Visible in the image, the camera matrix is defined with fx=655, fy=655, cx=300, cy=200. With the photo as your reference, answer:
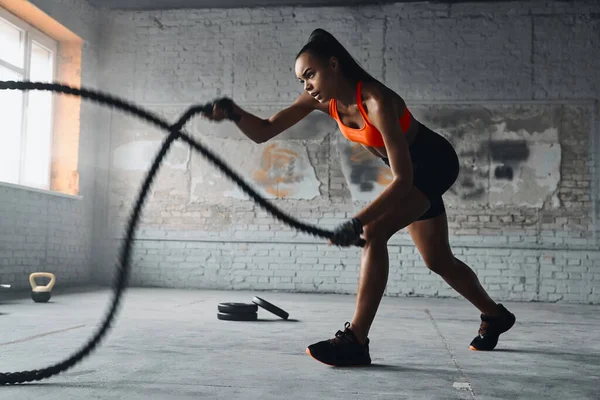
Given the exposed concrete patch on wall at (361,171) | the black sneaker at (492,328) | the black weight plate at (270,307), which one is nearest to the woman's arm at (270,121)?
the black sneaker at (492,328)

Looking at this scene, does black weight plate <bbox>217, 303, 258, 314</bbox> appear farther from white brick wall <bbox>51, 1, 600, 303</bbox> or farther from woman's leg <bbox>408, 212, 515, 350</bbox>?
white brick wall <bbox>51, 1, 600, 303</bbox>

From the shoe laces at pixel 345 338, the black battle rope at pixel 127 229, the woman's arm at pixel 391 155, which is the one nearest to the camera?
the black battle rope at pixel 127 229

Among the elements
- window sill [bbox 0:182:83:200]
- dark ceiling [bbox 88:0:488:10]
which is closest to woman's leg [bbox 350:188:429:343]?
window sill [bbox 0:182:83:200]

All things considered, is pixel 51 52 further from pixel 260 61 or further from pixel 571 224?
pixel 571 224

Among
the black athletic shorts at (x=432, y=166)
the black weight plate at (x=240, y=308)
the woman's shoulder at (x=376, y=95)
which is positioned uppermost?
the woman's shoulder at (x=376, y=95)

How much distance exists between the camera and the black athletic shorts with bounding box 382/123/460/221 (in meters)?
2.65

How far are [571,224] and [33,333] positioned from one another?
5563mm

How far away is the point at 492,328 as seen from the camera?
9.95 ft

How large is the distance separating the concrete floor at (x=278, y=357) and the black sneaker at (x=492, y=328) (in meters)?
0.07

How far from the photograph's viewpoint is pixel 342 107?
103 inches

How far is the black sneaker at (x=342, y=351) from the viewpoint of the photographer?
2.50m

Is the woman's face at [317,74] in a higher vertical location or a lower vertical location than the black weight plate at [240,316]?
higher

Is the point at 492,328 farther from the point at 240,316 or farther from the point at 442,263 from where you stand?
the point at 240,316

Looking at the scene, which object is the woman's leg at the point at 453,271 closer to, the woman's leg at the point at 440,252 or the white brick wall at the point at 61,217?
the woman's leg at the point at 440,252
